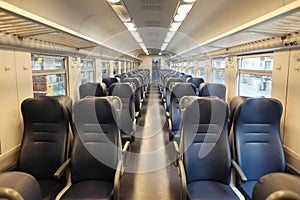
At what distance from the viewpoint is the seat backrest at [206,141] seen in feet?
7.71

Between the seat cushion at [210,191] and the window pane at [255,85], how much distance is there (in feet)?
6.19

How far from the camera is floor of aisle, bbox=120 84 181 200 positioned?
302 cm

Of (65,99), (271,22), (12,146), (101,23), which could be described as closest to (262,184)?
(271,22)

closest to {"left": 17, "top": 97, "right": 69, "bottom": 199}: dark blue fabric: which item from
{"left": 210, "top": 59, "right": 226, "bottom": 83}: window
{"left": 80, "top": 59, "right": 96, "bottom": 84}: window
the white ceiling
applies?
the white ceiling

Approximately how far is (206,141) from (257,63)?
7.88 feet

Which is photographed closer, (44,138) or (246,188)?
(246,188)

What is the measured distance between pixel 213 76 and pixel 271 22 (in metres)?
5.45

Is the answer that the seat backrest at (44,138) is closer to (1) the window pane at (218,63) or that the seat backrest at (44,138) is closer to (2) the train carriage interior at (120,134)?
(2) the train carriage interior at (120,134)

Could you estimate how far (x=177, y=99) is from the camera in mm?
4418

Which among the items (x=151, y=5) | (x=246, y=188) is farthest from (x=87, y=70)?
(x=246, y=188)

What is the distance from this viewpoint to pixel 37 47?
3.05 meters

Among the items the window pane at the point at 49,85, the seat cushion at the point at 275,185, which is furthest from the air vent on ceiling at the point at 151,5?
the seat cushion at the point at 275,185

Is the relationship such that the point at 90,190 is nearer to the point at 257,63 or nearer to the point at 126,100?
the point at 126,100

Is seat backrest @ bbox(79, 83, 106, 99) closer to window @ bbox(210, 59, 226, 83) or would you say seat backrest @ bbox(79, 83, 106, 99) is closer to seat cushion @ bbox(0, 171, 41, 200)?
window @ bbox(210, 59, 226, 83)
